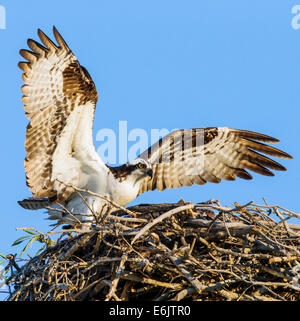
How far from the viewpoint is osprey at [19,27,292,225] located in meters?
6.50

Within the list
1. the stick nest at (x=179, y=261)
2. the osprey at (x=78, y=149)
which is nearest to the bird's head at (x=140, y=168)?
the osprey at (x=78, y=149)

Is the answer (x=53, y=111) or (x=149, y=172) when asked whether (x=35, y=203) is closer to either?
(x=53, y=111)

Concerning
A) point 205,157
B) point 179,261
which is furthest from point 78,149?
point 179,261

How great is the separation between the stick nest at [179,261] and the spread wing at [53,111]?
1.69 metres

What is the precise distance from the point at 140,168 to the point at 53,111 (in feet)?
4.16

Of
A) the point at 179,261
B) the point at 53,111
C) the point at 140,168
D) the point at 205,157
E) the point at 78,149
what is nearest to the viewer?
the point at 179,261

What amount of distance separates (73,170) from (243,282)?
9.49ft

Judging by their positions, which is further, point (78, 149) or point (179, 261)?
point (78, 149)

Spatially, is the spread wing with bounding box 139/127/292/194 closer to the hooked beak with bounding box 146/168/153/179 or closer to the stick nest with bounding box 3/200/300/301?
the hooked beak with bounding box 146/168/153/179

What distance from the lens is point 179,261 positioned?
464 centimetres

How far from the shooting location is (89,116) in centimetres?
663

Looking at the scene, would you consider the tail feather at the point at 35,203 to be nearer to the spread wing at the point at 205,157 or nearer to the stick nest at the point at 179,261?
the spread wing at the point at 205,157

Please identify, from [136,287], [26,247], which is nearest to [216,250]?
[136,287]
